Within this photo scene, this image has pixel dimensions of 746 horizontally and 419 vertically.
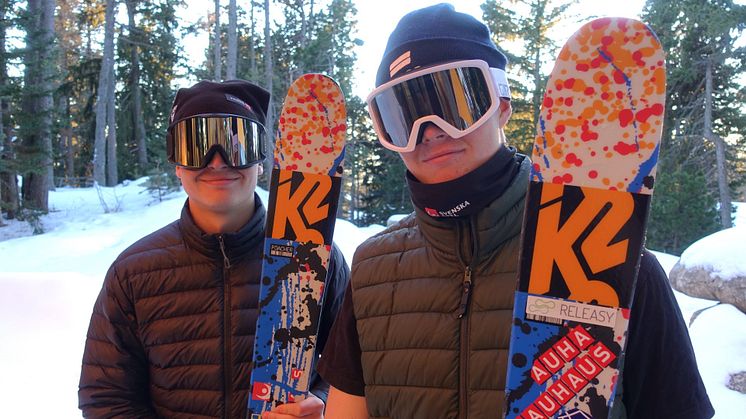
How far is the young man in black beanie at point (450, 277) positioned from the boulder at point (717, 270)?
509cm

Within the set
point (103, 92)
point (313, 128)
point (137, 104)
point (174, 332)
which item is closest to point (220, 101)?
point (313, 128)

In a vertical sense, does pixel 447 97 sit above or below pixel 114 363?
above

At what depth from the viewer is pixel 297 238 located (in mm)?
2059

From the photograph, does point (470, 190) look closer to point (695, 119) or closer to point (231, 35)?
point (231, 35)

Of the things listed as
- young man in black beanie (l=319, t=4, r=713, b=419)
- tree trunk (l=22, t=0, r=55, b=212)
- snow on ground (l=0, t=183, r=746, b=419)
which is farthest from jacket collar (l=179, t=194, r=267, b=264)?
tree trunk (l=22, t=0, r=55, b=212)

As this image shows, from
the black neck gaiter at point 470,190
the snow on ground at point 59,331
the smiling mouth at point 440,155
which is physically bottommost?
the snow on ground at point 59,331

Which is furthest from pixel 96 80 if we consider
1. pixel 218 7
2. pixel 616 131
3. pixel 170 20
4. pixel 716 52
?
Answer: pixel 616 131

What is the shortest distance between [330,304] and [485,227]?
1000 mm

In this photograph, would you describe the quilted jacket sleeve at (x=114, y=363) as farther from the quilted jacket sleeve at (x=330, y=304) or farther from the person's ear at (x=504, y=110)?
the person's ear at (x=504, y=110)

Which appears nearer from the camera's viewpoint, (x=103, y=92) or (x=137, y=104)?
(x=103, y=92)

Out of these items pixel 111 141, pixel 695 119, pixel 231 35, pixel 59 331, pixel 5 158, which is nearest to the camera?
pixel 59 331

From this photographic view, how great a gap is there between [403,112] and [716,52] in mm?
14404

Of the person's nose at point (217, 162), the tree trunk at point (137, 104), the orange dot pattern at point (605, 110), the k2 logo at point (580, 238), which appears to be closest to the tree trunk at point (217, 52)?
the tree trunk at point (137, 104)

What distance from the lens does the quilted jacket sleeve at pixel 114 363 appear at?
66.2 inches
